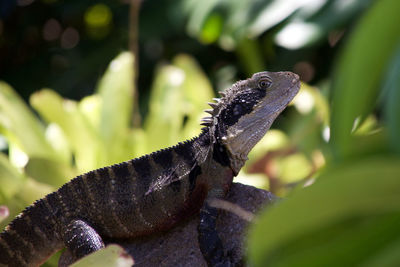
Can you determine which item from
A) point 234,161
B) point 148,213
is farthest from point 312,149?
point 148,213

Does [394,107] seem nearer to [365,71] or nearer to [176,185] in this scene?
[365,71]

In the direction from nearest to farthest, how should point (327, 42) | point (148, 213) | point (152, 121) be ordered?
1. point (148, 213)
2. point (152, 121)
3. point (327, 42)

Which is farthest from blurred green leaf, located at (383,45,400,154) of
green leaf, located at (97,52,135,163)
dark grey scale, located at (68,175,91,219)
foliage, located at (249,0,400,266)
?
green leaf, located at (97,52,135,163)

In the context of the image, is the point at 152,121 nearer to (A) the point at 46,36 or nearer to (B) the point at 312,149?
(B) the point at 312,149

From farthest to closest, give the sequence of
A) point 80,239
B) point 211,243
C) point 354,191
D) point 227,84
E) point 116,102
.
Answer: point 227,84, point 116,102, point 80,239, point 211,243, point 354,191

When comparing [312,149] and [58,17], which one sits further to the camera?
[58,17]

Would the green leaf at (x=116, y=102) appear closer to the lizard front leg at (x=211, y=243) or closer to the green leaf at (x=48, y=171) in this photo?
the green leaf at (x=48, y=171)

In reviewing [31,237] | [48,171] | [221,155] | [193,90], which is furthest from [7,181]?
[193,90]

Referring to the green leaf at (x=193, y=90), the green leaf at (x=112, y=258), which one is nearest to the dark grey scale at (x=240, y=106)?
the green leaf at (x=112, y=258)
